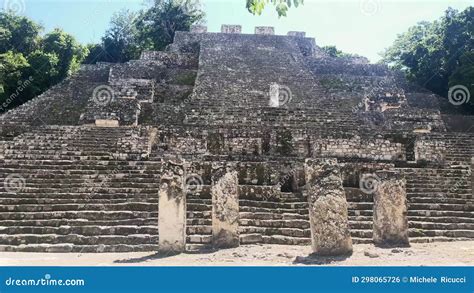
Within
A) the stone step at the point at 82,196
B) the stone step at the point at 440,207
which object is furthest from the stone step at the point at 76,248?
the stone step at the point at 440,207

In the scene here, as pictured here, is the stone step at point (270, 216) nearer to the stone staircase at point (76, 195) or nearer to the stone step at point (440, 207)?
the stone staircase at point (76, 195)

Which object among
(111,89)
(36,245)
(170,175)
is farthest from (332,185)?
(111,89)

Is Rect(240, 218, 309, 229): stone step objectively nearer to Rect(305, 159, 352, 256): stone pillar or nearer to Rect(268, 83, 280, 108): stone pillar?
Rect(305, 159, 352, 256): stone pillar

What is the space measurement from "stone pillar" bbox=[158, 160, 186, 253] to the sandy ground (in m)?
0.25

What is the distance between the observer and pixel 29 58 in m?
23.1

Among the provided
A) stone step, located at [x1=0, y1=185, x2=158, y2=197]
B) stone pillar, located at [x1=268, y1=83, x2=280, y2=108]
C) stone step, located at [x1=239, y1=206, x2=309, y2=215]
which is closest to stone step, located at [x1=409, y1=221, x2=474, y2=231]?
stone step, located at [x1=239, y1=206, x2=309, y2=215]

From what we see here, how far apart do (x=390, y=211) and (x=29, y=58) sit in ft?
70.7

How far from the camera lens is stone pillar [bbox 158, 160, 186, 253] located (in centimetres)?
609

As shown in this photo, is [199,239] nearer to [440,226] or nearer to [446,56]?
[440,226]

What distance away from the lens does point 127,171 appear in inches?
391

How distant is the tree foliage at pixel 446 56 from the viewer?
21.4 metres

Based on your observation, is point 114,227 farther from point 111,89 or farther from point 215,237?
point 111,89

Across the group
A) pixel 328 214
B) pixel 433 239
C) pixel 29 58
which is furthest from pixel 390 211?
pixel 29 58

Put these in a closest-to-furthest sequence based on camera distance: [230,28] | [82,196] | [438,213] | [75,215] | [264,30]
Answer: [75,215]
[438,213]
[82,196]
[230,28]
[264,30]
